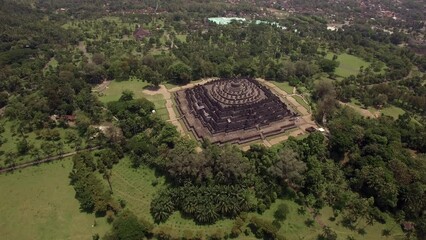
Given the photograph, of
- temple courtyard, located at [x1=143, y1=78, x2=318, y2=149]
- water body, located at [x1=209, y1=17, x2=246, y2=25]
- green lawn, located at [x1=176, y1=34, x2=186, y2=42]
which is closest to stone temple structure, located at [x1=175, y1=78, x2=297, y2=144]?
temple courtyard, located at [x1=143, y1=78, x2=318, y2=149]

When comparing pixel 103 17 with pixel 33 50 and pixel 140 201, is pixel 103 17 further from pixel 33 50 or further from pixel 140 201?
pixel 140 201

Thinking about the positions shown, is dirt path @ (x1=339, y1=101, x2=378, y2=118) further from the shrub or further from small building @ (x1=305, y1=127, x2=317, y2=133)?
the shrub

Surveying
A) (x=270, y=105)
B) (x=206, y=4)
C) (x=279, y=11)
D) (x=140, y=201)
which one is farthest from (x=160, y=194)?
(x=279, y=11)

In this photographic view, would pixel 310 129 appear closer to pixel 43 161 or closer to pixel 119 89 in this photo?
pixel 119 89

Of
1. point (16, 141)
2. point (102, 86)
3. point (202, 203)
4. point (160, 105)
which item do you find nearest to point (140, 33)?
point (102, 86)

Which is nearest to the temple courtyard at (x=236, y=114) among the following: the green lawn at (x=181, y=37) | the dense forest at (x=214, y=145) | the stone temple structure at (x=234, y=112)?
the stone temple structure at (x=234, y=112)

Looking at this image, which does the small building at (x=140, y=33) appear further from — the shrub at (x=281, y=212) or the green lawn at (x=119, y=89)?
the shrub at (x=281, y=212)
